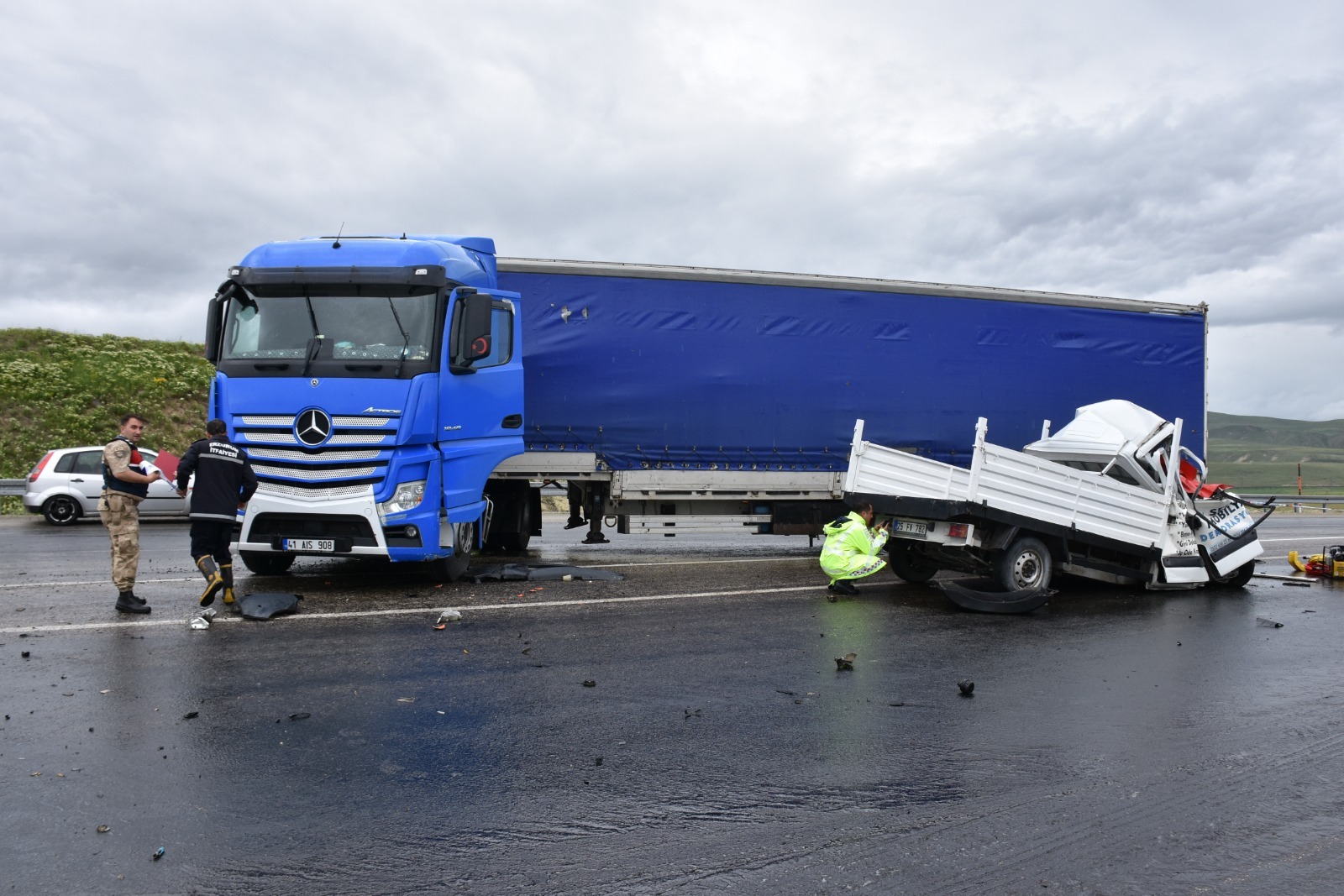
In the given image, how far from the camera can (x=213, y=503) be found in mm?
8688

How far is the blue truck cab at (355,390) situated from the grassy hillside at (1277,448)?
49466 millimetres

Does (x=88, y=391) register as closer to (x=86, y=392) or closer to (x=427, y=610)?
(x=86, y=392)

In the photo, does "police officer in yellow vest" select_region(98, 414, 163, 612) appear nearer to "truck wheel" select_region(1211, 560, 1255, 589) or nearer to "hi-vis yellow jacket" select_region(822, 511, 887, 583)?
"hi-vis yellow jacket" select_region(822, 511, 887, 583)

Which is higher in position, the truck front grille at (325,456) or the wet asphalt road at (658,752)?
the truck front grille at (325,456)

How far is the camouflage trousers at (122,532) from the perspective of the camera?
8.50 metres

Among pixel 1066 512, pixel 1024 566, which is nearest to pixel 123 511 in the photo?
pixel 1024 566

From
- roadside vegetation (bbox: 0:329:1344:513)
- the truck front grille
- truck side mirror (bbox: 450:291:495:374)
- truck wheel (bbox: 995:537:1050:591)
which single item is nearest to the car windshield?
truck side mirror (bbox: 450:291:495:374)

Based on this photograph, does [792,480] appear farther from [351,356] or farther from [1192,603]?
[351,356]

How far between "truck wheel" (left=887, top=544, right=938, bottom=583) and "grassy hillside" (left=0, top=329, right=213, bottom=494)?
23.3m

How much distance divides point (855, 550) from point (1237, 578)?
16.3 ft

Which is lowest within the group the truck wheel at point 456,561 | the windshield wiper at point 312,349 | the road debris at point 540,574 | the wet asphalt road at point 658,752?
the road debris at point 540,574

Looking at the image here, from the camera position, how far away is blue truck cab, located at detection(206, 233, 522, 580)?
9.34 m

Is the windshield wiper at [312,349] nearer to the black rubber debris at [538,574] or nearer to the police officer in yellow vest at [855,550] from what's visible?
the black rubber debris at [538,574]

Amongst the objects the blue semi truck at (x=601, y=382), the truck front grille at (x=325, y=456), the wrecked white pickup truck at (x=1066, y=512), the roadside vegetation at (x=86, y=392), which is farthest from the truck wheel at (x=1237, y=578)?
the roadside vegetation at (x=86, y=392)
